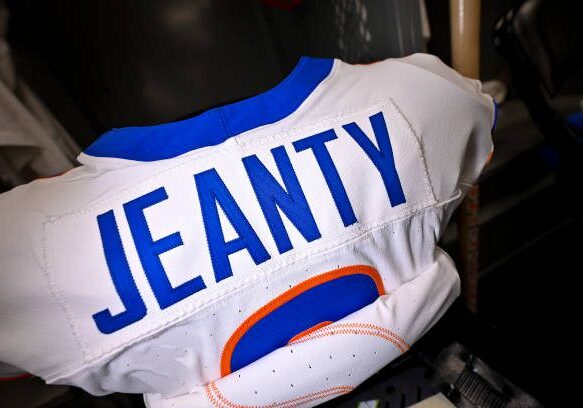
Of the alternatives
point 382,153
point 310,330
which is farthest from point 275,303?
point 382,153

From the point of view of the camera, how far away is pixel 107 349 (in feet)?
0.98

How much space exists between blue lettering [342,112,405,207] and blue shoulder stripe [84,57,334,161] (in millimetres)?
77

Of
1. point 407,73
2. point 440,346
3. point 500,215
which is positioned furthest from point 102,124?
point 500,215

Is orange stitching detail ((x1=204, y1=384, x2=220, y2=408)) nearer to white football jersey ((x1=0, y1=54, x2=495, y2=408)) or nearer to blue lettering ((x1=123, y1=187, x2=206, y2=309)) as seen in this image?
white football jersey ((x1=0, y1=54, x2=495, y2=408))

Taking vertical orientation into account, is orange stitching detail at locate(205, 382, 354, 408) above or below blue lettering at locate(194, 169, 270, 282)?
below

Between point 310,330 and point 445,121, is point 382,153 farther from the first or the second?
point 310,330

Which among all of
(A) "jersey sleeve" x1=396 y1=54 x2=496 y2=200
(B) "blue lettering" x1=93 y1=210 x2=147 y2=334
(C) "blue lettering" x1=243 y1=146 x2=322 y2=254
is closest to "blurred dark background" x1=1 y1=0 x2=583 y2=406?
(A) "jersey sleeve" x1=396 y1=54 x2=496 y2=200

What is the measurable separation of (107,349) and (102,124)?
0.98 metres

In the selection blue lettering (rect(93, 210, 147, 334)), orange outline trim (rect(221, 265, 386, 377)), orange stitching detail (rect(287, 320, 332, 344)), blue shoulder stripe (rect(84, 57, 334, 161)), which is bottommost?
orange stitching detail (rect(287, 320, 332, 344))

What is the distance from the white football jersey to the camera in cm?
30

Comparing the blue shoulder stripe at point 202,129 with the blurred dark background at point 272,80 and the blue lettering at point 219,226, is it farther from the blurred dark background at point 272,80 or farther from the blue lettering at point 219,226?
the blurred dark background at point 272,80

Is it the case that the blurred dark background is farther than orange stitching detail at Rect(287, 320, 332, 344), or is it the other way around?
the blurred dark background

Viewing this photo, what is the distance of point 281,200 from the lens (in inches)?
12.5

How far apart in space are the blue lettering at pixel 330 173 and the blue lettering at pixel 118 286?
0.20 metres
